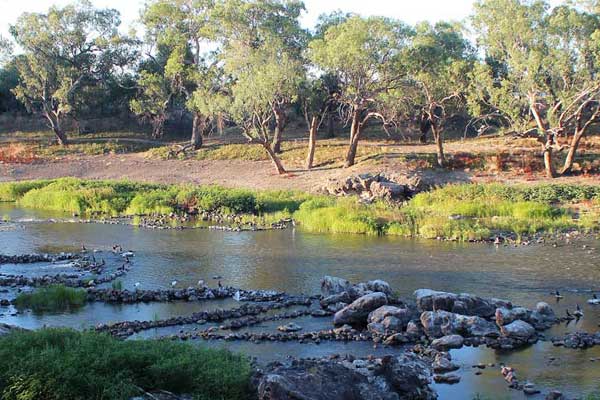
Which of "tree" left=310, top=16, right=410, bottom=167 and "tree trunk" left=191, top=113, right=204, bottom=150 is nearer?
"tree" left=310, top=16, right=410, bottom=167

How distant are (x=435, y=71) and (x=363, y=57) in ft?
16.6

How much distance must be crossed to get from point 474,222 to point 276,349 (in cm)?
1979

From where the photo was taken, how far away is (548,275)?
22969mm

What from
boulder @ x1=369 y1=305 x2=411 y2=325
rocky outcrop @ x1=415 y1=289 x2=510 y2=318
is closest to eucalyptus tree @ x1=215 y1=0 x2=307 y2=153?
rocky outcrop @ x1=415 y1=289 x2=510 y2=318

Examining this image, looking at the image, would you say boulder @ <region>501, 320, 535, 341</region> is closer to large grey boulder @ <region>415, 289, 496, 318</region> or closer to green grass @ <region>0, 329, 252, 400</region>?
large grey boulder @ <region>415, 289, 496, 318</region>

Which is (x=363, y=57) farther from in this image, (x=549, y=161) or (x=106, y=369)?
(x=106, y=369)

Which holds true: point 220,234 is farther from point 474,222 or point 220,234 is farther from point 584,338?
point 584,338

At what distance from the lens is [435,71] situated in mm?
47594

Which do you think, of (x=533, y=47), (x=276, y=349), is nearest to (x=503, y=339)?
(x=276, y=349)

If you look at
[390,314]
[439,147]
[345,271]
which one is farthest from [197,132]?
[390,314]

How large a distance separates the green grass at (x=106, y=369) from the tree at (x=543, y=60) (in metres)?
34.4

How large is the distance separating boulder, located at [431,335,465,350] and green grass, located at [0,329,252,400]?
4725 mm

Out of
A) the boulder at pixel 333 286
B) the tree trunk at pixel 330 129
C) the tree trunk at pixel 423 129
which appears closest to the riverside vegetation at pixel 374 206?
the boulder at pixel 333 286

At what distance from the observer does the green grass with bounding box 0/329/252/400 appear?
11.0 meters
